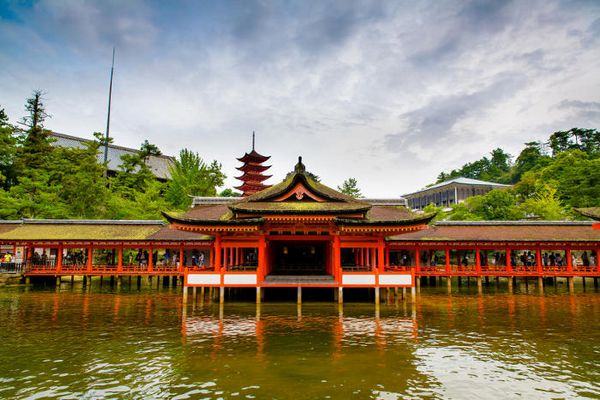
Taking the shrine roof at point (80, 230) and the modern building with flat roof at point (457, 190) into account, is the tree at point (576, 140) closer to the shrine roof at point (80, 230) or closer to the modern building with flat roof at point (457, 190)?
the modern building with flat roof at point (457, 190)

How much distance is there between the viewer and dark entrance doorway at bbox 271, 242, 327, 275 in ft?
103

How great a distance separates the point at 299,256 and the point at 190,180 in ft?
98.1

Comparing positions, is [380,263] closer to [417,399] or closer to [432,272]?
[432,272]

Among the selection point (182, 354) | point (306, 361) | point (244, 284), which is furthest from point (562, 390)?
point (244, 284)

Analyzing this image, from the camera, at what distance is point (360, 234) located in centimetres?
2586

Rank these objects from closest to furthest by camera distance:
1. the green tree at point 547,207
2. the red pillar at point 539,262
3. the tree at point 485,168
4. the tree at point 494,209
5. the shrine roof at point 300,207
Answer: the shrine roof at point 300,207, the red pillar at point 539,262, the green tree at point 547,207, the tree at point 494,209, the tree at point 485,168

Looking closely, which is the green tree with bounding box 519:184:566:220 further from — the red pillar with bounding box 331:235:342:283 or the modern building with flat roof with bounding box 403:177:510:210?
the red pillar with bounding box 331:235:342:283

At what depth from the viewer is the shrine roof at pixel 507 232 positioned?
32.1m

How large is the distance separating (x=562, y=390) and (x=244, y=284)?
696 inches

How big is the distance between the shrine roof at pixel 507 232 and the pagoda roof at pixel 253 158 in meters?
32.8

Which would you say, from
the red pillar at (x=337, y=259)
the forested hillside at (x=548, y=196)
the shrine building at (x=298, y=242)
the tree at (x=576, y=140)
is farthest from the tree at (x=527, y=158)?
the red pillar at (x=337, y=259)

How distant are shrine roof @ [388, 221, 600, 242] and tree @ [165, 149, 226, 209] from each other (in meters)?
31.8

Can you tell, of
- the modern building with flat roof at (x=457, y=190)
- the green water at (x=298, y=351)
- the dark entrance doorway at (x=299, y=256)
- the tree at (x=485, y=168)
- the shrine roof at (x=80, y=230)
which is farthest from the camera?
the tree at (x=485, y=168)

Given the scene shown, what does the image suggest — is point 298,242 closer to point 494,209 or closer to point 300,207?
point 300,207
